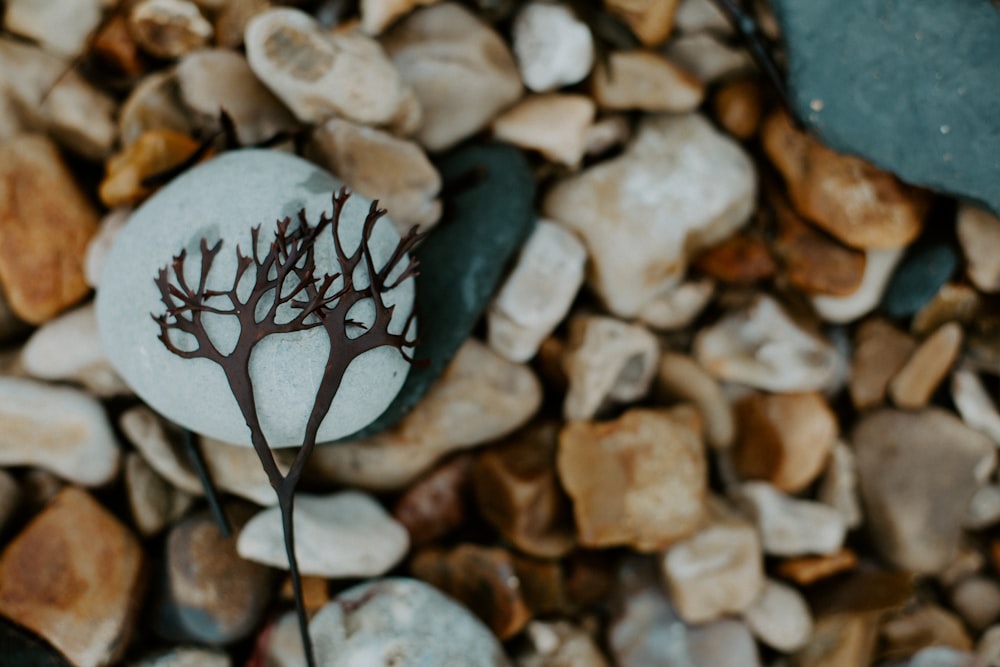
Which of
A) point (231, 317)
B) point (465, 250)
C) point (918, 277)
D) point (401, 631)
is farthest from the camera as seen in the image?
point (918, 277)

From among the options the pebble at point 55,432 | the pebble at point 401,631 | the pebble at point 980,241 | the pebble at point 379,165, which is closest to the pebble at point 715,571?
the pebble at point 401,631

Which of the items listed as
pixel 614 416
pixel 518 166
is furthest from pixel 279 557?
pixel 518 166

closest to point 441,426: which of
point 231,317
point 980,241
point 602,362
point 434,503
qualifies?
point 434,503

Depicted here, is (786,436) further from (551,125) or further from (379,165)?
(379,165)

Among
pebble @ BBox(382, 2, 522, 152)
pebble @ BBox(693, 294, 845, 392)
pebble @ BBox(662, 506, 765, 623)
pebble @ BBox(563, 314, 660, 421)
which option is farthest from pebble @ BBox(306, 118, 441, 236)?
pebble @ BBox(662, 506, 765, 623)

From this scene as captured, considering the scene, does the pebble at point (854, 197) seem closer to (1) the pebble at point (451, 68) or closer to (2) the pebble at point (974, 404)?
(2) the pebble at point (974, 404)

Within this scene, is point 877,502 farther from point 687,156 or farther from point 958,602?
point 687,156

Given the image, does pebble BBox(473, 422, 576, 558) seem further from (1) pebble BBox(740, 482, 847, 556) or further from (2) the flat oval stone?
(1) pebble BBox(740, 482, 847, 556)
